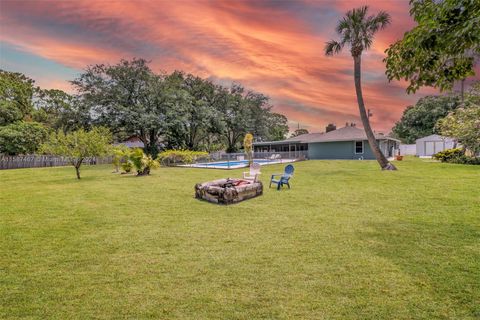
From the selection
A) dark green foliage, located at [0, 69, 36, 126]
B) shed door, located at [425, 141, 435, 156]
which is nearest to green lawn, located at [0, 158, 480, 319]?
dark green foliage, located at [0, 69, 36, 126]

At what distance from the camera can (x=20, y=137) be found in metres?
30.5

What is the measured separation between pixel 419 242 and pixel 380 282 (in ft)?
6.66

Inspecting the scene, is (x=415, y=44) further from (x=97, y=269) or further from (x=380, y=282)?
(x=97, y=269)

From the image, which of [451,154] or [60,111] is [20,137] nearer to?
[60,111]

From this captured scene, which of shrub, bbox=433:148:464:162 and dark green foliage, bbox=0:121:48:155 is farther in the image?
dark green foliage, bbox=0:121:48:155

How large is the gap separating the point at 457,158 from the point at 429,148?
17120 millimetres

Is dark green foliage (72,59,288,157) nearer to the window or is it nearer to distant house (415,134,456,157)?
the window

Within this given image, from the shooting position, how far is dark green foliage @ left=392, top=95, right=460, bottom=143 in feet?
168

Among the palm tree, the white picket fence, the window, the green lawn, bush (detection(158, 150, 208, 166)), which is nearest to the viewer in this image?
the green lawn

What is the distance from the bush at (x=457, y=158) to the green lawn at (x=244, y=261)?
62.6 ft

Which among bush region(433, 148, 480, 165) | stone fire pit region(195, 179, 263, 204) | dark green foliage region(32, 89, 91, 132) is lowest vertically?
stone fire pit region(195, 179, 263, 204)

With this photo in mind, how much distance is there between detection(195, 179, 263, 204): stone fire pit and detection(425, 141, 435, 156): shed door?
39016 mm

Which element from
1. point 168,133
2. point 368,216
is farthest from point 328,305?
point 168,133

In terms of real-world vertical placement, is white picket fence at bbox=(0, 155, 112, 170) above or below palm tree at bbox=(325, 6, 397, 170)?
below
